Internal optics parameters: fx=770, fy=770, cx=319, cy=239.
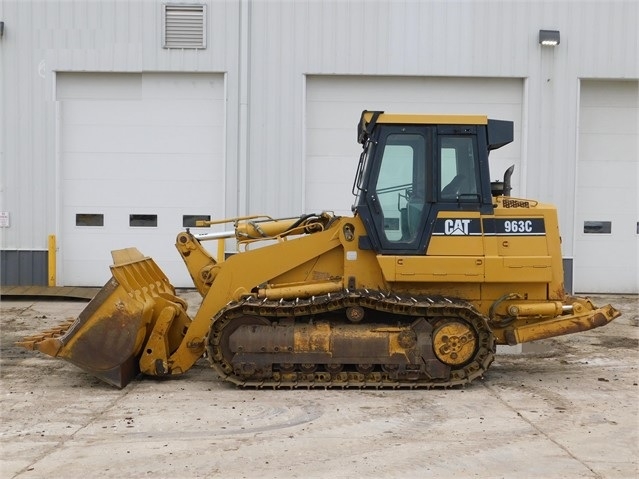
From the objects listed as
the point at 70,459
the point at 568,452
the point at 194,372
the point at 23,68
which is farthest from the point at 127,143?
the point at 568,452

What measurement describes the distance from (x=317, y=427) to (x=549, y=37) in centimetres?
1002

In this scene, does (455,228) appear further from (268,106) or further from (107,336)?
(268,106)

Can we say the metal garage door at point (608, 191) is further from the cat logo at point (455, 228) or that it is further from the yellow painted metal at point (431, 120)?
the cat logo at point (455, 228)

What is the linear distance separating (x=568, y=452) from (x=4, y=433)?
4.23 m

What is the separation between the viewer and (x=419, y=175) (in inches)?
297

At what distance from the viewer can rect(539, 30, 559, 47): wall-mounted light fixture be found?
1369cm

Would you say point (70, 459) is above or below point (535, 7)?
below

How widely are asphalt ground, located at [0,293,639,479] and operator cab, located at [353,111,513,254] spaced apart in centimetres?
157

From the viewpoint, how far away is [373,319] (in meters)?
7.42

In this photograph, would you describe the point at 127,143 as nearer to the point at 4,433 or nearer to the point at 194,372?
the point at 194,372

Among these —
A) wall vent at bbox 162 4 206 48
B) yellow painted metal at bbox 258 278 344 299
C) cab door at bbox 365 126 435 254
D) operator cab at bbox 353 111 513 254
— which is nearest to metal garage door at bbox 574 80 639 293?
wall vent at bbox 162 4 206 48

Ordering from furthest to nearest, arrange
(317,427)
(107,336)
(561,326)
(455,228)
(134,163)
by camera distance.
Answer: (134,163) → (561,326) → (455,228) → (107,336) → (317,427)

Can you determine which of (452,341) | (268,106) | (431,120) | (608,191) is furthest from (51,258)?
(608,191)

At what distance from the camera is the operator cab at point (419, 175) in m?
7.51
